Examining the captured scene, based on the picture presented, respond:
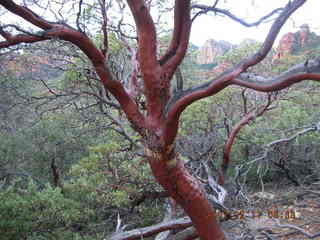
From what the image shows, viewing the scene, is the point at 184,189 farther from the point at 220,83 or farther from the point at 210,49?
the point at 210,49

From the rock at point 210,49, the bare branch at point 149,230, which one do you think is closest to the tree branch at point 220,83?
the bare branch at point 149,230

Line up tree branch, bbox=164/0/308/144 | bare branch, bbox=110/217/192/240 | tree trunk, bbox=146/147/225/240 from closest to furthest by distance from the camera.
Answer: tree branch, bbox=164/0/308/144, tree trunk, bbox=146/147/225/240, bare branch, bbox=110/217/192/240

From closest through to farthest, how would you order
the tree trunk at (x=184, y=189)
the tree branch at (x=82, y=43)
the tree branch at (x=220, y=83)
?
the tree branch at (x=220, y=83) < the tree branch at (x=82, y=43) < the tree trunk at (x=184, y=189)

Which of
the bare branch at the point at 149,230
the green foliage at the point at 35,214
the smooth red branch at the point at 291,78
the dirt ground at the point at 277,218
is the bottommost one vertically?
the dirt ground at the point at 277,218

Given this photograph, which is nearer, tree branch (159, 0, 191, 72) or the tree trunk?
tree branch (159, 0, 191, 72)

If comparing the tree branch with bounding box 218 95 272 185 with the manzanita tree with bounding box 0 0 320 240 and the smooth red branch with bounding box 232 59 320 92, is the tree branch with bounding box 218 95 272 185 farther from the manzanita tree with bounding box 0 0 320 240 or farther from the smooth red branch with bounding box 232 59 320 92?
the smooth red branch with bounding box 232 59 320 92

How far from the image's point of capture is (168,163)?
9.53 feet

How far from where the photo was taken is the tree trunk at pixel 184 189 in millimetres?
2906

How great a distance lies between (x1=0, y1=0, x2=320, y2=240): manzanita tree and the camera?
2266 millimetres

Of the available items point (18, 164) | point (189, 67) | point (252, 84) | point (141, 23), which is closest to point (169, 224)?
point (252, 84)

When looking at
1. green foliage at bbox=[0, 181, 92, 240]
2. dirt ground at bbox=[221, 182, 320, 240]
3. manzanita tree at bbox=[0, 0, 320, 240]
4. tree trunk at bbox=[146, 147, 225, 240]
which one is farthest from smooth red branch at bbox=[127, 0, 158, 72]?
dirt ground at bbox=[221, 182, 320, 240]

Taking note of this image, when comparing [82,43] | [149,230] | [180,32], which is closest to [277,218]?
[149,230]

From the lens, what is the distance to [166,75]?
2.72 meters

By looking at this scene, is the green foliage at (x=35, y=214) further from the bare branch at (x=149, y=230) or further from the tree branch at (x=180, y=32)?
the tree branch at (x=180, y=32)
